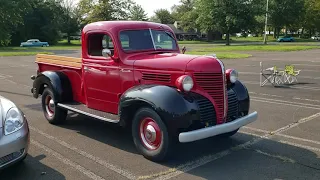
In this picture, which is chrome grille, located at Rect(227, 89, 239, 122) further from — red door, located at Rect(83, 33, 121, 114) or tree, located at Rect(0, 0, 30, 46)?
tree, located at Rect(0, 0, 30, 46)

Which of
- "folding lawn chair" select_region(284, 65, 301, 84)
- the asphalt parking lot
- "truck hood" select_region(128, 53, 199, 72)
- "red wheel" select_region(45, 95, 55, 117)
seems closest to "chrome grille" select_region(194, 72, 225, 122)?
"truck hood" select_region(128, 53, 199, 72)

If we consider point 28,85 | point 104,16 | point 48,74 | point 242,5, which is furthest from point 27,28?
point 48,74

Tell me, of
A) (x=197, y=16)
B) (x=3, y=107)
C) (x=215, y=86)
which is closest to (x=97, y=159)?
(x=3, y=107)

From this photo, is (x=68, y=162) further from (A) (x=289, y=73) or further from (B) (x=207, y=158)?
(A) (x=289, y=73)

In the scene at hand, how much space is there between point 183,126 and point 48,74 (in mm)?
3636

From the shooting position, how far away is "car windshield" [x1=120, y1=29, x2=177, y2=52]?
18.7 feet

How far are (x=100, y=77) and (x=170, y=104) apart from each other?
1911 millimetres

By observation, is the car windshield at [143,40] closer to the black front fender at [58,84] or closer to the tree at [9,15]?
the black front fender at [58,84]

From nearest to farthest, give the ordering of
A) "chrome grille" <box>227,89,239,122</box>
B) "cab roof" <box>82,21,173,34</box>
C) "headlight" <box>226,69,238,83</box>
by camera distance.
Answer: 1. "chrome grille" <box>227,89,239,122</box>
2. "headlight" <box>226,69,238,83</box>
3. "cab roof" <box>82,21,173,34</box>

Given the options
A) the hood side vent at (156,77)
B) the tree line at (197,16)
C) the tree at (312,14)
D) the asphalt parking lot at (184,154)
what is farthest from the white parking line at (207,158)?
the tree at (312,14)

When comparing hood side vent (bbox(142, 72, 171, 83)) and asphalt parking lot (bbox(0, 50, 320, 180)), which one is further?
hood side vent (bbox(142, 72, 171, 83))

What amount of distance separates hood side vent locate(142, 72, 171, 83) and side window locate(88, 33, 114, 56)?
1126 millimetres

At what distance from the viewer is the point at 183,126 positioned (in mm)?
4445

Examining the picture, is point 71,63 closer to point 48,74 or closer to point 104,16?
point 48,74
